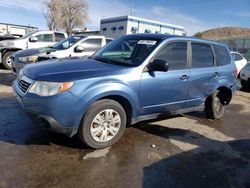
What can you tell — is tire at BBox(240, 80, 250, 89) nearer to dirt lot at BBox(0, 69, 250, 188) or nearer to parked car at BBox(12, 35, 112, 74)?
parked car at BBox(12, 35, 112, 74)

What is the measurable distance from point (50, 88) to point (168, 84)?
201 cm

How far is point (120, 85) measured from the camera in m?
4.02

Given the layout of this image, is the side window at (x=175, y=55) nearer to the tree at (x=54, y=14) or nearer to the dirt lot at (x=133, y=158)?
the dirt lot at (x=133, y=158)

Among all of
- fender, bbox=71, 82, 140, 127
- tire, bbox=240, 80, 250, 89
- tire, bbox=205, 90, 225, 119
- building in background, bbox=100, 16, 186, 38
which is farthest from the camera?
building in background, bbox=100, 16, 186, 38

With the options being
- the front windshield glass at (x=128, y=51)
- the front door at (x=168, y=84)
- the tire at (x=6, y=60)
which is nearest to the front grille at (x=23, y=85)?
the front windshield glass at (x=128, y=51)

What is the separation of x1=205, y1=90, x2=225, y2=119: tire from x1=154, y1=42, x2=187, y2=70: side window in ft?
4.26

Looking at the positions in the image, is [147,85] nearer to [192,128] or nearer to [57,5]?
[192,128]

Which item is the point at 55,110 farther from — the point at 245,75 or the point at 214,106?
the point at 245,75

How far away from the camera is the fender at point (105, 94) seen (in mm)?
3715

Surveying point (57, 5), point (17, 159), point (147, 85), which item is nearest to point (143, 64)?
point (147, 85)

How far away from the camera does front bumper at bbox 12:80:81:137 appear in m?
3.58


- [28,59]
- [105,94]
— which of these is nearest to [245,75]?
[28,59]

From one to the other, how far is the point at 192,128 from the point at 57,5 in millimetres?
54352

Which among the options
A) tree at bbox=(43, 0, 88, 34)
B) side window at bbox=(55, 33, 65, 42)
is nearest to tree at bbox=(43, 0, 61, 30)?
tree at bbox=(43, 0, 88, 34)
